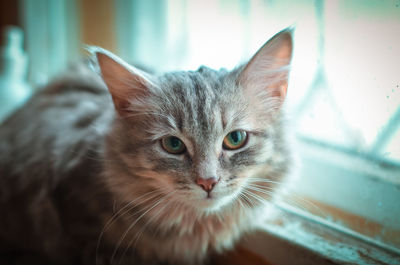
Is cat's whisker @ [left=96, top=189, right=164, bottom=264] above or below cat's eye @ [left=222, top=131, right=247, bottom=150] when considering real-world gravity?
below

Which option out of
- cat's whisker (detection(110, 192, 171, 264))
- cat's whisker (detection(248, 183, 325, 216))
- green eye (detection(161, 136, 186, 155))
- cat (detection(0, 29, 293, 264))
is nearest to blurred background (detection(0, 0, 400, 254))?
cat's whisker (detection(248, 183, 325, 216))

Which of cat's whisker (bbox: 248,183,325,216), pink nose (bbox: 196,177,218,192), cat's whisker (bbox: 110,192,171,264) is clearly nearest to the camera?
pink nose (bbox: 196,177,218,192)

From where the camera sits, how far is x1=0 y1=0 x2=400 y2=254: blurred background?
0.81 metres

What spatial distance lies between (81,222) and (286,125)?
0.70 meters

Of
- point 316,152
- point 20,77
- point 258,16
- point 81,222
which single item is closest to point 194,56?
point 258,16

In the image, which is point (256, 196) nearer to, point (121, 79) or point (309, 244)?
point (309, 244)

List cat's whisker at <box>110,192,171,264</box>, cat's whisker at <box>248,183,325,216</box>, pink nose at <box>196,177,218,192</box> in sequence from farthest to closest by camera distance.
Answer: cat's whisker at <box>248,183,325,216</box>, cat's whisker at <box>110,192,171,264</box>, pink nose at <box>196,177,218,192</box>

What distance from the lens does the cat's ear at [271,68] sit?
0.79 m

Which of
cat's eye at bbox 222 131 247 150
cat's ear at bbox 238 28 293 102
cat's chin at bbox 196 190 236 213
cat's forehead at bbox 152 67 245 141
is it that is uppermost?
cat's ear at bbox 238 28 293 102

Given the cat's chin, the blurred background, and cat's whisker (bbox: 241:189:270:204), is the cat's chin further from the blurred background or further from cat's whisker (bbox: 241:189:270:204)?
the blurred background

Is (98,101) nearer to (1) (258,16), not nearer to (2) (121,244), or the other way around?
(2) (121,244)

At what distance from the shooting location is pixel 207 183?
0.75 m

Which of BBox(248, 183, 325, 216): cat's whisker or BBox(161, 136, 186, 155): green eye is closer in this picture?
BBox(161, 136, 186, 155): green eye

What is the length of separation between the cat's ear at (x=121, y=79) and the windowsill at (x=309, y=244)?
55 cm
